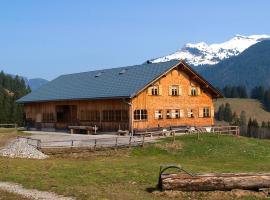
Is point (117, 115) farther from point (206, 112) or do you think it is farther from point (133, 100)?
point (206, 112)

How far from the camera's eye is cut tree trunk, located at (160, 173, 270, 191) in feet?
60.1

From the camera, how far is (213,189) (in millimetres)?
18406

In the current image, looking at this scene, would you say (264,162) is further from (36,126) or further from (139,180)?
(36,126)

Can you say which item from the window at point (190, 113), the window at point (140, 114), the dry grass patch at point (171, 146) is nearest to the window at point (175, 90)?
the window at point (190, 113)

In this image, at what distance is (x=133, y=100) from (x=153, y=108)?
10.4 ft

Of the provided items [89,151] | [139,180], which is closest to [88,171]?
[139,180]

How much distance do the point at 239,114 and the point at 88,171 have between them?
18041 centimetres

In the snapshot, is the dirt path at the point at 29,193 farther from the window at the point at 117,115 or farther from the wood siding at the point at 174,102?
the window at the point at 117,115

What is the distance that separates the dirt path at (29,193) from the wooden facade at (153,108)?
2938cm

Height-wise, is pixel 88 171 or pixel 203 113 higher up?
pixel 203 113

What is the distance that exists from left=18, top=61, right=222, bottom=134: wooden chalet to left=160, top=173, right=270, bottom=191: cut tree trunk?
29794 millimetres

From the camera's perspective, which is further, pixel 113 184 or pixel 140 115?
pixel 140 115

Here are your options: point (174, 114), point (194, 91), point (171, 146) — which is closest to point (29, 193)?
point (171, 146)

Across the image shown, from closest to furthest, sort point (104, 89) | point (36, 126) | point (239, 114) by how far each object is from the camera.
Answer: point (104, 89), point (36, 126), point (239, 114)
